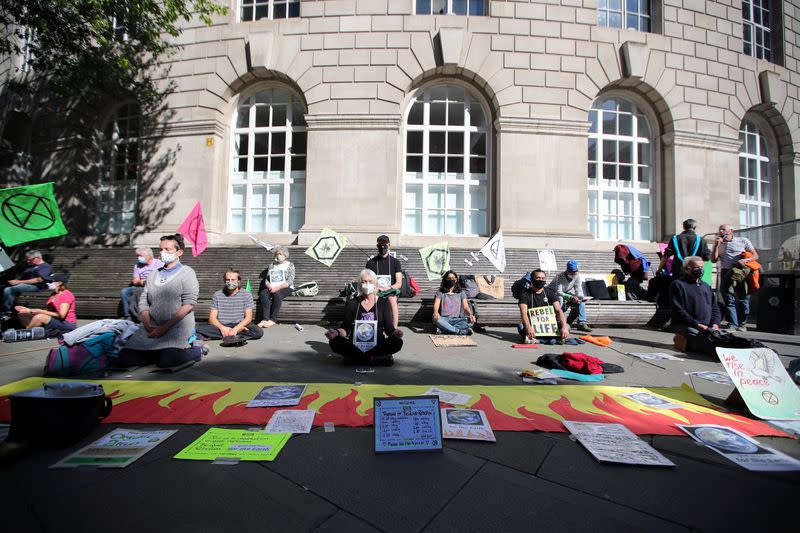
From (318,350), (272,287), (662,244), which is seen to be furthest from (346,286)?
(662,244)

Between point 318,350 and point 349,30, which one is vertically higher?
point 349,30

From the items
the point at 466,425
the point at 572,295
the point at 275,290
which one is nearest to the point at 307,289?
the point at 275,290

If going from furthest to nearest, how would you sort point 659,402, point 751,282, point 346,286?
point 346,286
point 751,282
point 659,402

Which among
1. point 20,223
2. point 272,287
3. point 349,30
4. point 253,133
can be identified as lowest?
point 272,287

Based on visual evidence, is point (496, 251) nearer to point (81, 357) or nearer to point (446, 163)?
point (446, 163)

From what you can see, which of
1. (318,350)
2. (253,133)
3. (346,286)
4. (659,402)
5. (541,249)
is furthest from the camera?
(253,133)

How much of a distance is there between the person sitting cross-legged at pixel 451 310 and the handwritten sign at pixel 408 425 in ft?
14.4

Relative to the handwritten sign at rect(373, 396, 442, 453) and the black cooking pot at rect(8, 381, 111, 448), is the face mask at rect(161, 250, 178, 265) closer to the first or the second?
the black cooking pot at rect(8, 381, 111, 448)

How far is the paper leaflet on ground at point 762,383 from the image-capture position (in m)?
3.09

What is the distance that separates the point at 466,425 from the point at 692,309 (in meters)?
5.02

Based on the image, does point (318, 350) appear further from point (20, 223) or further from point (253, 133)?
point (253, 133)

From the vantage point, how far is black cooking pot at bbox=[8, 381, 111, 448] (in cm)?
238

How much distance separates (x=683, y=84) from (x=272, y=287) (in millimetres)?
13576

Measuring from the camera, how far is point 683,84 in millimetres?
11578
